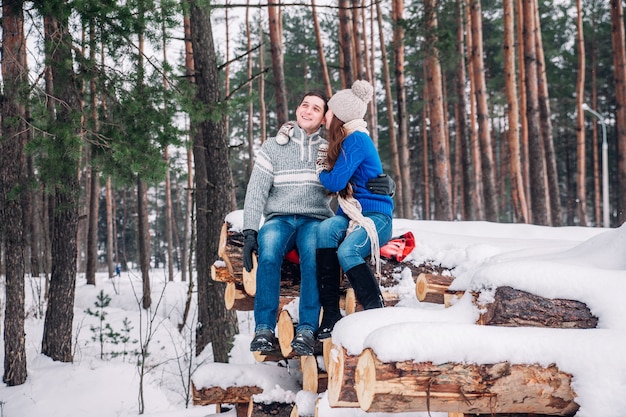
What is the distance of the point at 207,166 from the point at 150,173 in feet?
2.78

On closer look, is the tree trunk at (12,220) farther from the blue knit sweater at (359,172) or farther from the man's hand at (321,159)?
the blue knit sweater at (359,172)

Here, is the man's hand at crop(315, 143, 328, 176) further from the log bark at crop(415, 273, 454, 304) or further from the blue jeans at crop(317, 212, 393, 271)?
the log bark at crop(415, 273, 454, 304)

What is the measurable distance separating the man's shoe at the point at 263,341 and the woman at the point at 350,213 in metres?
0.35

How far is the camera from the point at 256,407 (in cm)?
382

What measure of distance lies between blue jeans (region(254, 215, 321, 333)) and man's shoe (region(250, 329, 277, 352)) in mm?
41

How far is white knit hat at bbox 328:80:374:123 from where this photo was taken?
3559mm

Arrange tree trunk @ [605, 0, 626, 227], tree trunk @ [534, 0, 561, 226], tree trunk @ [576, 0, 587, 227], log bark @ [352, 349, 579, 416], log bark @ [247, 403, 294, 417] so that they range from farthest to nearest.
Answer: tree trunk @ [576, 0, 587, 227] < tree trunk @ [605, 0, 626, 227] < tree trunk @ [534, 0, 561, 226] < log bark @ [247, 403, 294, 417] < log bark @ [352, 349, 579, 416]

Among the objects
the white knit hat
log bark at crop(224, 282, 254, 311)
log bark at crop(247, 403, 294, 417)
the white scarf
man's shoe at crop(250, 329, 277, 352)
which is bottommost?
log bark at crop(247, 403, 294, 417)

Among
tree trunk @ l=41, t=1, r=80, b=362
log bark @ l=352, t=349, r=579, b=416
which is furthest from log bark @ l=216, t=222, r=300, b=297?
tree trunk @ l=41, t=1, r=80, b=362

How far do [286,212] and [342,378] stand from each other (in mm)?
1628

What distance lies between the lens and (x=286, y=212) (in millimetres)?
3701

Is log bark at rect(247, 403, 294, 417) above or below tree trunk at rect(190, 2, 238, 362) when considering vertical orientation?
below

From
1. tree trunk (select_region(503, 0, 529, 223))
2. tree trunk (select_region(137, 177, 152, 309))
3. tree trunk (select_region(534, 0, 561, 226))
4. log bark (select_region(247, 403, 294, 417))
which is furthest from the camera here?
tree trunk (select_region(137, 177, 152, 309))

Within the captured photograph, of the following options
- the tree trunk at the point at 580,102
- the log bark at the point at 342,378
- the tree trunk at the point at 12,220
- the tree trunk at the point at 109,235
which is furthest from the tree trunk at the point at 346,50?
the tree trunk at the point at 580,102
